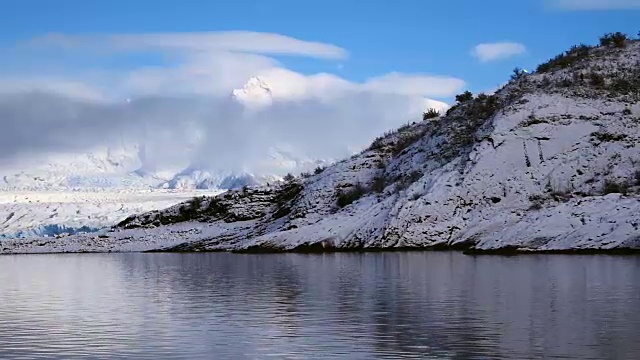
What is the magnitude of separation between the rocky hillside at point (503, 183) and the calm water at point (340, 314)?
11.2 meters

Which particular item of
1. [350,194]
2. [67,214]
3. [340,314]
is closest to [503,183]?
[350,194]

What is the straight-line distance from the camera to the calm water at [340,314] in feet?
55.5

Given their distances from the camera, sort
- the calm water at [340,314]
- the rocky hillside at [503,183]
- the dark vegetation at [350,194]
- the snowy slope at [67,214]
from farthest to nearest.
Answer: the snowy slope at [67,214] < the dark vegetation at [350,194] < the rocky hillside at [503,183] < the calm water at [340,314]

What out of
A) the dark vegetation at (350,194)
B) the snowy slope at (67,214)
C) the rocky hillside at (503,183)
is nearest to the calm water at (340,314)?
the rocky hillside at (503,183)

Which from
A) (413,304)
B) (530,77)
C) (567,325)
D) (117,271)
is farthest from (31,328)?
(530,77)

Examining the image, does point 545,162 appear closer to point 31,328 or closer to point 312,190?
point 312,190

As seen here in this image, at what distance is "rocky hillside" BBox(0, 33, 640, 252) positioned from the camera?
1917 inches

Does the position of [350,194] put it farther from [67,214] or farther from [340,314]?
[67,214]

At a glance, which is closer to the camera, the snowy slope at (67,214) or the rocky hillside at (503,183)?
the rocky hillside at (503,183)

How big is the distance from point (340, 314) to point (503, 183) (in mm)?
36855

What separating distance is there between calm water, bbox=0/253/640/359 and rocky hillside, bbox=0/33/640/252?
443 inches

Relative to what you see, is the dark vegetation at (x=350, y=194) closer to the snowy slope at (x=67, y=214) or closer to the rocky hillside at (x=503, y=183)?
the rocky hillside at (x=503, y=183)

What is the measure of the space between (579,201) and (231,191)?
43.4 metres

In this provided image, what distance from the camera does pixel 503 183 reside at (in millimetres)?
57438
